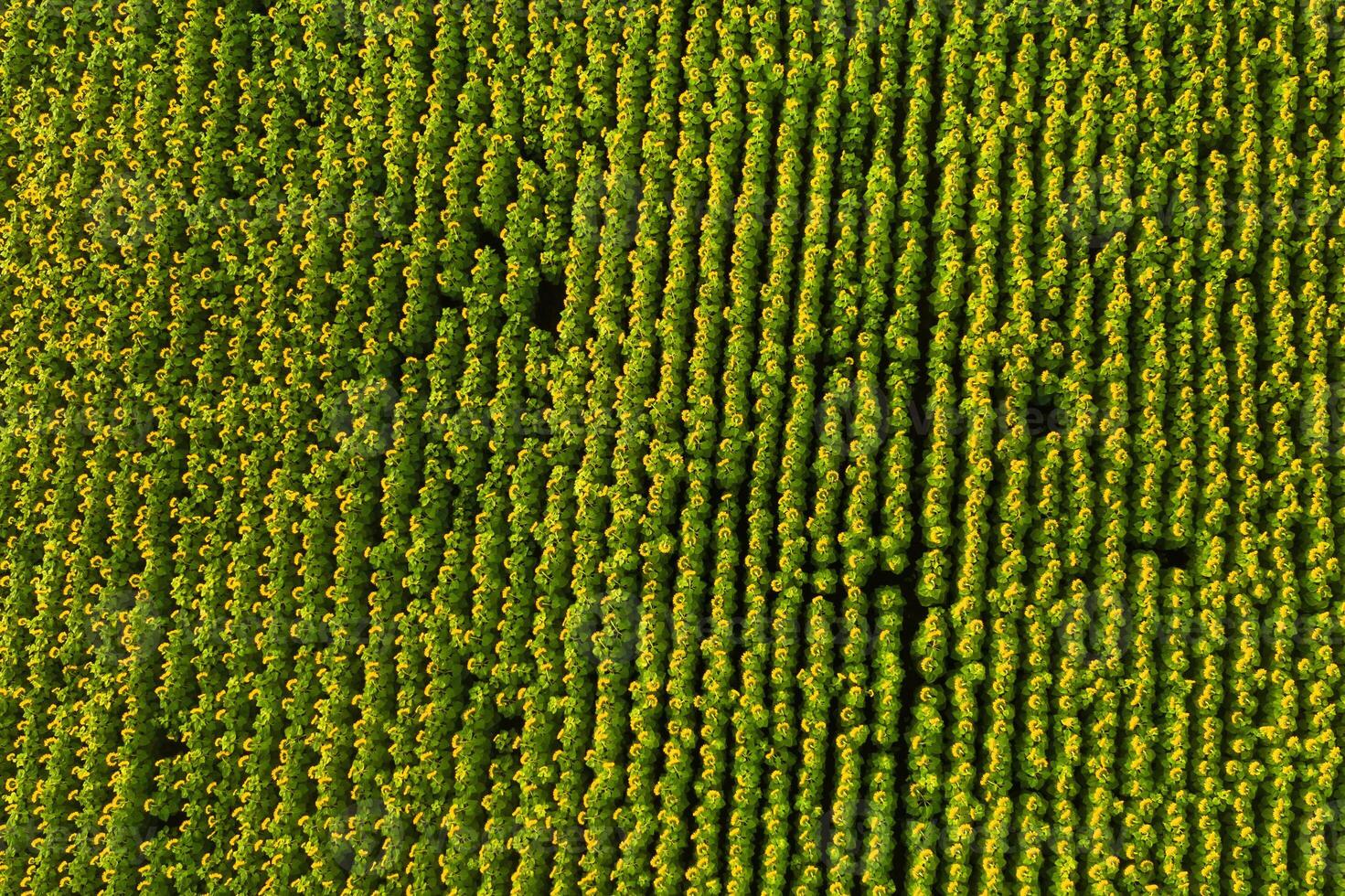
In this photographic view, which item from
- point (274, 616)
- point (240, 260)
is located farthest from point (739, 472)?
point (240, 260)

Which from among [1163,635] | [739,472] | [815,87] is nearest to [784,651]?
[739,472]

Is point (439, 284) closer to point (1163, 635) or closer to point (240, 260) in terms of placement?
point (240, 260)

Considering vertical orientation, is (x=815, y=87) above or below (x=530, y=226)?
above

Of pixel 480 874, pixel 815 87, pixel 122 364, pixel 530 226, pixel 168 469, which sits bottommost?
pixel 480 874

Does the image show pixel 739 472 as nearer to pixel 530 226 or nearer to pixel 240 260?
pixel 530 226

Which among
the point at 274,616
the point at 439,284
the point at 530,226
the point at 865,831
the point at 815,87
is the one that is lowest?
the point at 865,831

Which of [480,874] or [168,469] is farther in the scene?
[168,469]
